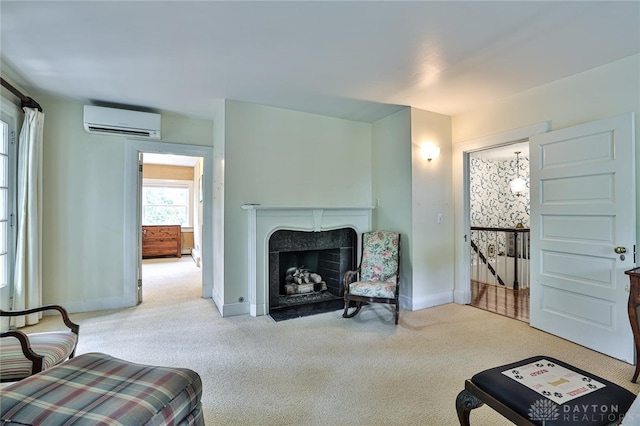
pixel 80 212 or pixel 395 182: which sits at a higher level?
pixel 395 182

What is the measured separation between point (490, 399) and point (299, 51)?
2576 millimetres

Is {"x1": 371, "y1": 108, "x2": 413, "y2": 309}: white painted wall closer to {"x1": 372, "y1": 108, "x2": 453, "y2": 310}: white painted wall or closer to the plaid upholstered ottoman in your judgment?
{"x1": 372, "y1": 108, "x2": 453, "y2": 310}: white painted wall

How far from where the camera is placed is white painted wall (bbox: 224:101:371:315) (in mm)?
3553

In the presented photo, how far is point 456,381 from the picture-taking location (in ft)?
7.00

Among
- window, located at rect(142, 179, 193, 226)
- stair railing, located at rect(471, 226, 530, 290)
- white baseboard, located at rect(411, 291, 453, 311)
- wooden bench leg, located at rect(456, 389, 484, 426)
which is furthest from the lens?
window, located at rect(142, 179, 193, 226)

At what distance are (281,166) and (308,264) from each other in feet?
5.01

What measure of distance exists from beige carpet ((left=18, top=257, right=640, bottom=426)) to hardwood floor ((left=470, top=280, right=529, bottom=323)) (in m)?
0.25

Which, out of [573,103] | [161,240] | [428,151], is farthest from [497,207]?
[161,240]

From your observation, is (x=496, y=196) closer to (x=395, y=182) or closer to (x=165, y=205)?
(x=395, y=182)

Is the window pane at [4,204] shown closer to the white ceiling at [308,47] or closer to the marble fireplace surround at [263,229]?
the white ceiling at [308,47]

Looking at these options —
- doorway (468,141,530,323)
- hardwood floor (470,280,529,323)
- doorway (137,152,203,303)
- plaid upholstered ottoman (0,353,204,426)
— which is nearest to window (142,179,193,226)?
doorway (137,152,203,303)

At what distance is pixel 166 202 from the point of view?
8414mm

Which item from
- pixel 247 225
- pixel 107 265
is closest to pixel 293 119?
pixel 247 225

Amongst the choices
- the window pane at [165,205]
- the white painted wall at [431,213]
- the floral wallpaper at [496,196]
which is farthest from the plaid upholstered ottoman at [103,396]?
the window pane at [165,205]
